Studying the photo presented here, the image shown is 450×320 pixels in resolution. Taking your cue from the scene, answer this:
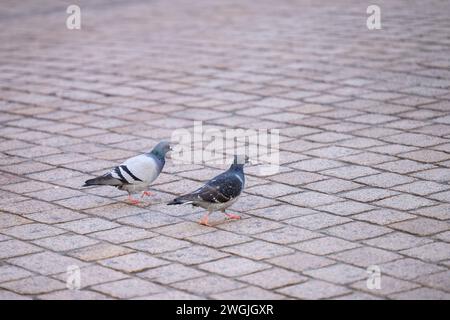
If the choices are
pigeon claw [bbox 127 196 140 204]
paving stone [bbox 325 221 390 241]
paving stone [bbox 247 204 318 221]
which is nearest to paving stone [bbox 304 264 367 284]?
paving stone [bbox 325 221 390 241]

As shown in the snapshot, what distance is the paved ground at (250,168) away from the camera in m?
4.60

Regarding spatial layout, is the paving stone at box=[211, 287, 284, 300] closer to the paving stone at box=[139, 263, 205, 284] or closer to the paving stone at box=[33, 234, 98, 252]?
the paving stone at box=[139, 263, 205, 284]

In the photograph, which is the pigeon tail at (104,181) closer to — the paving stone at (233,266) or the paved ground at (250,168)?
the paved ground at (250,168)

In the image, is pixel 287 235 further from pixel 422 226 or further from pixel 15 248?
pixel 15 248

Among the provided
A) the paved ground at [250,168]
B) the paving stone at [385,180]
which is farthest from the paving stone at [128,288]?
the paving stone at [385,180]

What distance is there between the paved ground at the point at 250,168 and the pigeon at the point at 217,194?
0.62ft

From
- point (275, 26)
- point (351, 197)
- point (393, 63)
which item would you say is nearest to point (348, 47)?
point (393, 63)

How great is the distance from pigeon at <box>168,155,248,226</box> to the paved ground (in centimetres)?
19

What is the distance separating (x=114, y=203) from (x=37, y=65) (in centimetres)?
470

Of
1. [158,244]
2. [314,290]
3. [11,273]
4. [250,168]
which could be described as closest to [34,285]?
[11,273]

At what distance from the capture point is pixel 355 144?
683cm

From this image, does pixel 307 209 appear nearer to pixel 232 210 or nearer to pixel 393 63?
pixel 232 210

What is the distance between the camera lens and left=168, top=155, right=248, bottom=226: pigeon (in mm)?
5148

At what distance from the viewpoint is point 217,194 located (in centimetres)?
519
